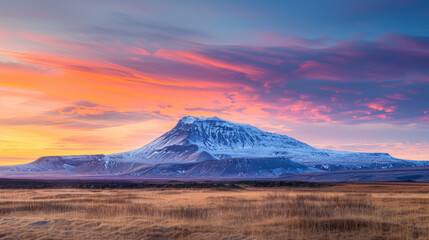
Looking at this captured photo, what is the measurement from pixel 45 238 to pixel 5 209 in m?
13.6

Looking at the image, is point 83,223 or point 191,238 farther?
point 83,223

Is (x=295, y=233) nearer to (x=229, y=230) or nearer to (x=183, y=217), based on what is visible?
(x=229, y=230)

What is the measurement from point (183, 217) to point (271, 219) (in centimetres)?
524

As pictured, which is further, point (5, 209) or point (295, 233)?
point (5, 209)

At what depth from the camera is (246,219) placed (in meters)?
23.2

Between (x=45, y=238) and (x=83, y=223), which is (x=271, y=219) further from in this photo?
(x=45, y=238)

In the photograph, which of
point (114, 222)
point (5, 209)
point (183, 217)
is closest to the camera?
point (114, 222)

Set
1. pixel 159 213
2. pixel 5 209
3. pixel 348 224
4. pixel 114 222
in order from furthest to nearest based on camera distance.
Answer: pixel 5 209 < pixel 159 213 < pixel 114 222 < pixel 348 224

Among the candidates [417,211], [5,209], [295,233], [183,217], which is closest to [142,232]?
[183,217]

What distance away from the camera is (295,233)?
18.6 metres

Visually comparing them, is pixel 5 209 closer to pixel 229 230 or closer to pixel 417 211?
pixel 229 230

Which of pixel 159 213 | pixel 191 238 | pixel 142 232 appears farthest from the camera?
pixel 159 213

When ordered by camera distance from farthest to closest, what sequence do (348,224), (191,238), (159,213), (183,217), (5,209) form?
(5,209) < (159,213) < (183,217) < (348,224) < (191,238)

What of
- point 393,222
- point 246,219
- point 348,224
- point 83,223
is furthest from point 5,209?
point 393,222
